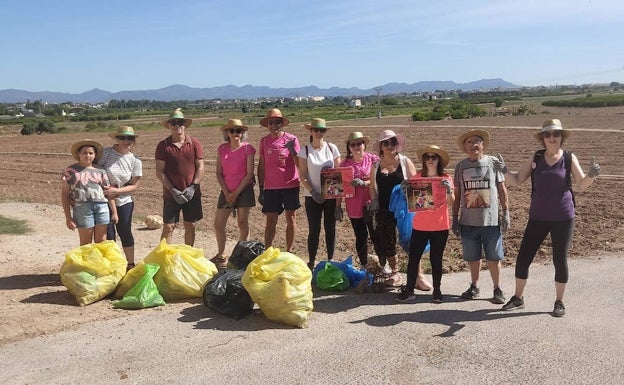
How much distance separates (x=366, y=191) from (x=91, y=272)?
2.99 m

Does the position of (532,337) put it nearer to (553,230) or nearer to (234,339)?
(553,230)

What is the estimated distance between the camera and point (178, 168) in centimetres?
672

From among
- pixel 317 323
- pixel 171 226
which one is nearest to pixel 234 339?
pixel 317 323

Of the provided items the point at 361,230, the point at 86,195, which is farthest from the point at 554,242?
the point at 86,195

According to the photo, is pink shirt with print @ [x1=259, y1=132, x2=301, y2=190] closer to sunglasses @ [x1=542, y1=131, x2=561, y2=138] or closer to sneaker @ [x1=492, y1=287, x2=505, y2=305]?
sneaker @ [x1=492, y1=287, x2=505, y2=305]

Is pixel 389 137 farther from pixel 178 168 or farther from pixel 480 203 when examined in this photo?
pixel 178 168

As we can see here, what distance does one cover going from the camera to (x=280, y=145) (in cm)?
669

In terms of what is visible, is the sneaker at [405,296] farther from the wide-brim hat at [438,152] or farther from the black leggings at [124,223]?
the black leggings at [124,223]

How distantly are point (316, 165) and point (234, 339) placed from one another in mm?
2187

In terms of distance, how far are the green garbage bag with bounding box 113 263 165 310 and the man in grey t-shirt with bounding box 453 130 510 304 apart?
10.2 ft

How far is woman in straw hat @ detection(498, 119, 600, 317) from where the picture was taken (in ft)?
17.1

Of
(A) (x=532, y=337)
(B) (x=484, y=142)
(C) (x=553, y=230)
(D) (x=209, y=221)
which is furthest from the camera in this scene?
(D) (x=209, y=221)

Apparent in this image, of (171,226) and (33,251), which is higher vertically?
(171,226)

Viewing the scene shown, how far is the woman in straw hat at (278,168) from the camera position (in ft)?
21.8
